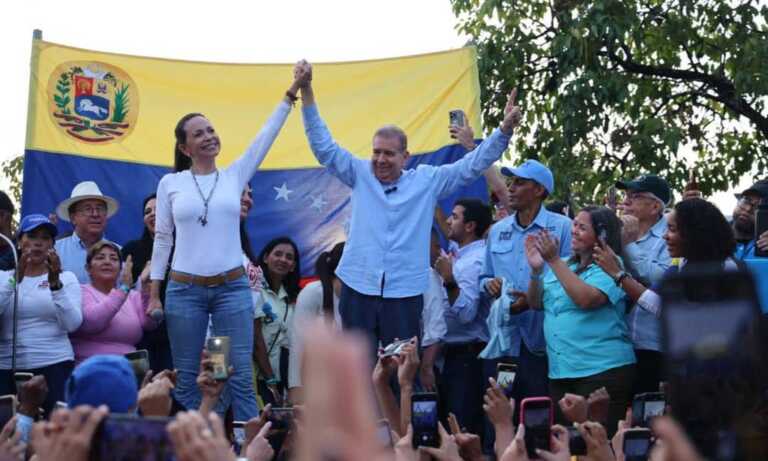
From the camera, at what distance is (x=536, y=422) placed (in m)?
4.67

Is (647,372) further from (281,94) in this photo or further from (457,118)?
(281,94)

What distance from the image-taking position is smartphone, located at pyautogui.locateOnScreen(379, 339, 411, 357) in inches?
261

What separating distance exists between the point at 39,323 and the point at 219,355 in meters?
2.00

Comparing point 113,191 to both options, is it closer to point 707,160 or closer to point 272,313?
point 272,313

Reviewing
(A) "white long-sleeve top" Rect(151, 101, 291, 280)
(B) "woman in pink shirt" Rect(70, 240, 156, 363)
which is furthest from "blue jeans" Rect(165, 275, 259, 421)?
(B) "woman in pink shirt" Rect(70, 240, 156, 363)

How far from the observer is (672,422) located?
5.04 feet

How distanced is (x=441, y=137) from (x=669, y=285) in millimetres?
9211

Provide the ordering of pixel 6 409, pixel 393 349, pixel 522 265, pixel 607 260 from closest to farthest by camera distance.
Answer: pixel 6 409 → pixel 393 349 → pixel 607 260 → pixel 522 265

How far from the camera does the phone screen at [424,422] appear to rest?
5.10m

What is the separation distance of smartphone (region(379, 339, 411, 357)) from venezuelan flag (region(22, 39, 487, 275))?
3676 mm

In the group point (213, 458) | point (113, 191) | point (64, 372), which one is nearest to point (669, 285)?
point (213, 458)

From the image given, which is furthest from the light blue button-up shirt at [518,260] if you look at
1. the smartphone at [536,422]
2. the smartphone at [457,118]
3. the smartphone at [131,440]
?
the smartphone at [131,440]

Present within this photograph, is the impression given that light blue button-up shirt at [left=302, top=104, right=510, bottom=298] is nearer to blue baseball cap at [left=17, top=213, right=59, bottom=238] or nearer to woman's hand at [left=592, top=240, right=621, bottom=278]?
woman's hand at [left=592, top=240, right=621, bottom=278]

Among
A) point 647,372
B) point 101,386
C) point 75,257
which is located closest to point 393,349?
point 647,372
